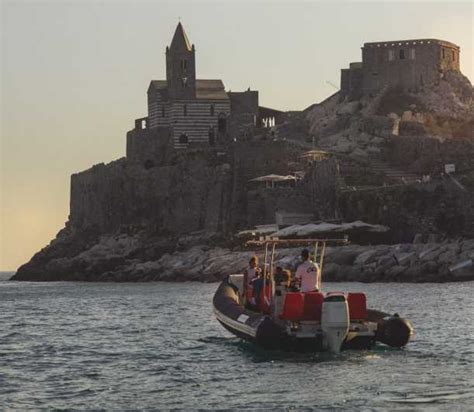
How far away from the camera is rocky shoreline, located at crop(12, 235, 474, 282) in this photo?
69.6m

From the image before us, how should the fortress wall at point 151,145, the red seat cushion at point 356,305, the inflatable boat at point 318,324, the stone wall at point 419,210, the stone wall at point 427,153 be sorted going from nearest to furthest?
the inflatable boat at point 318,324 < the red seat cushion at point 356,305 < the stone wall at point 419,210 < the stone wall at point 427,153 < the fortress wall at point 151,145

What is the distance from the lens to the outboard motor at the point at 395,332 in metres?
32.5

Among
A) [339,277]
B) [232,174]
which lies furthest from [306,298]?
[232,174]

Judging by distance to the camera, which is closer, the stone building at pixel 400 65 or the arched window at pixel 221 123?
the arched window at pixel 221 123

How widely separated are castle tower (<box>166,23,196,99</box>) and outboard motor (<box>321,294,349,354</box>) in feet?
247

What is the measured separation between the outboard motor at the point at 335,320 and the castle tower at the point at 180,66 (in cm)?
7535

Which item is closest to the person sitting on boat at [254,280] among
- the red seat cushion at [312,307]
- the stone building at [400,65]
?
the red seat cushion at [312,307]

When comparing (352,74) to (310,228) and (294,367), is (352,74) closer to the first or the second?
(310,228)

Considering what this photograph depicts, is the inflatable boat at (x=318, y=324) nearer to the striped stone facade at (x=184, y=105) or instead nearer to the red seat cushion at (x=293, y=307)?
the red seat cushion at (x=293, y=307)

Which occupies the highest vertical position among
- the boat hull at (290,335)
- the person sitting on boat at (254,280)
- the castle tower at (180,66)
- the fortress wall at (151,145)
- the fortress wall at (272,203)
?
the castle tower at (180,66)

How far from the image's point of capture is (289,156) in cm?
10012

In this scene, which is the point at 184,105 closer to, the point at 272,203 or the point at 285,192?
the point at 272,203

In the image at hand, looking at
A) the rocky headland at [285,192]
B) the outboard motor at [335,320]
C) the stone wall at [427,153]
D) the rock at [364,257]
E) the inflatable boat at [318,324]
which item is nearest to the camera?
the outboard motor at [335,320]

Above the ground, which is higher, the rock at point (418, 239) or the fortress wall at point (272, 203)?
the fortress wall at point (272, 203)
